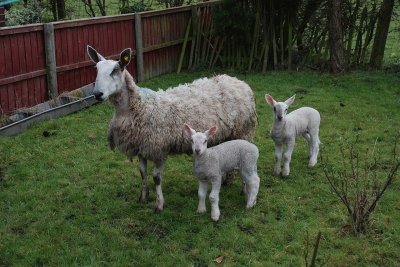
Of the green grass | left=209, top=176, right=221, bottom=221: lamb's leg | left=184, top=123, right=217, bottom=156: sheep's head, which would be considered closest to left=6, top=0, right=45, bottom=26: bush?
the green grass

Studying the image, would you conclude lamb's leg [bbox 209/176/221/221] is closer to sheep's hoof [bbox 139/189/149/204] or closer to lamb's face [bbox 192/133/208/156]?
lamb's face [bbox 192/133/208/156]

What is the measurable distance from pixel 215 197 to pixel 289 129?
5.73 feet

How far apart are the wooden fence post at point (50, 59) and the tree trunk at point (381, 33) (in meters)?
8.41

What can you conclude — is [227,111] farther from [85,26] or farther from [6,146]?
[85,26]

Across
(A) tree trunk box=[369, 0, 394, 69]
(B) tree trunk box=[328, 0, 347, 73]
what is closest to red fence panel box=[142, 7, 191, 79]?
(B) tree trunk box=[328, 0, 347, 73]

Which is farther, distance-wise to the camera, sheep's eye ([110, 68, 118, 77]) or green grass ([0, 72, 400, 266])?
sheep's eye ([110, 68, 118, 77])

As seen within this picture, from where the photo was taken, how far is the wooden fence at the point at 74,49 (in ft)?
31.6

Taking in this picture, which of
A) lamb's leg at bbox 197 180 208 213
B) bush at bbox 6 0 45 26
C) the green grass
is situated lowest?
the green grass

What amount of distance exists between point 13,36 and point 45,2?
244 inches

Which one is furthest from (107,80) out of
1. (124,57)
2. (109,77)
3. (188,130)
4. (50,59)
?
(50,59)

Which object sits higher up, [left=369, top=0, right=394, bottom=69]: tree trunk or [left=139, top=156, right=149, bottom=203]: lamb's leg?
[left=369, top=0, right=394, bottom=69]: tree trunk

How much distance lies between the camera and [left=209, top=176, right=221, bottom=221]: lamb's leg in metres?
5.71

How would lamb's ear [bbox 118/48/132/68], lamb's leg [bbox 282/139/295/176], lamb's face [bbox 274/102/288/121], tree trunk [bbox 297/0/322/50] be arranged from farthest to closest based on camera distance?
tree trunk [bbox 297/0/322/50] → lamb's leg [bbox 282/139/295/176] → lamb's face [bbox 274/102/288/121] → lamb's ear [bbox 118/48/132/68]

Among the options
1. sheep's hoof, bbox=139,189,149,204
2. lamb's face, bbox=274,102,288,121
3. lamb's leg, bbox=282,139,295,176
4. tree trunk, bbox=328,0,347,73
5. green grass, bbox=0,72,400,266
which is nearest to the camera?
green grass, bbox=0,72,400,266
